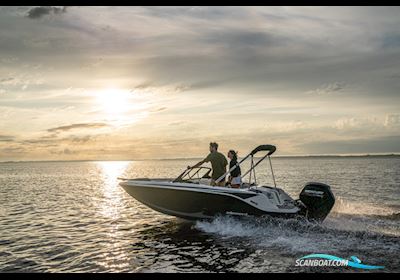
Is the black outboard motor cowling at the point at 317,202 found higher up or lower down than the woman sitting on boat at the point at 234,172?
lower down

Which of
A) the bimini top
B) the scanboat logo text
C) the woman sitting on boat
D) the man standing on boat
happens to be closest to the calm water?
the scanboat logo text

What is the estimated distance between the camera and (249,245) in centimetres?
1174

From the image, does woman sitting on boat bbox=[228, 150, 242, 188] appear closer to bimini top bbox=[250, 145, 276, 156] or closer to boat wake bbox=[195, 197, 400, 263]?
bimini top bbox=[250, 145, 276, 156]

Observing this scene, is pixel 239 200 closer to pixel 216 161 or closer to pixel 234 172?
pixel 234 172

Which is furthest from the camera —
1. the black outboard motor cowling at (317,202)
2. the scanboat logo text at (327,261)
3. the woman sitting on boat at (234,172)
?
the woman sitting on boat at (234,172)

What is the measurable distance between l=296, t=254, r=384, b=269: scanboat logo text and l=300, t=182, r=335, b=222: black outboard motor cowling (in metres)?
3.69

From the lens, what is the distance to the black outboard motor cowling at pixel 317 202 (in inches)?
542

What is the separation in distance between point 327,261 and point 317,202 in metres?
4.20

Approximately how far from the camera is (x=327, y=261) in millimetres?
9781

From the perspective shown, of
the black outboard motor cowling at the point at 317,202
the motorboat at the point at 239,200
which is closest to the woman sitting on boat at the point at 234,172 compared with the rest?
the motorboat at the point at 239,200

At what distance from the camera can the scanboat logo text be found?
30.8ft

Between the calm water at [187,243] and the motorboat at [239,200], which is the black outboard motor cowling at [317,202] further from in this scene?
the calm water at [187,243]

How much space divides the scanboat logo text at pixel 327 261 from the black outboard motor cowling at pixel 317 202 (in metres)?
3.69
